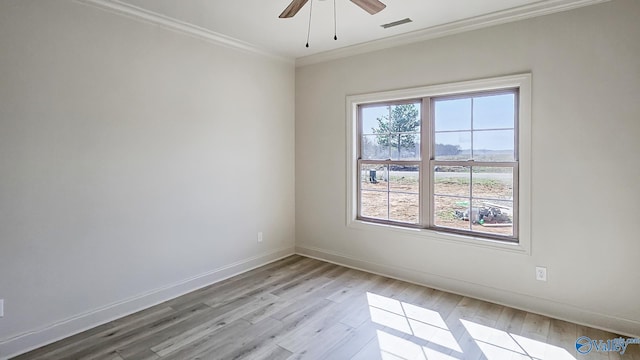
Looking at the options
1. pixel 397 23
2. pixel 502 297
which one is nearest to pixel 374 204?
pixel 502 297

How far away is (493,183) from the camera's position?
10.8 feet

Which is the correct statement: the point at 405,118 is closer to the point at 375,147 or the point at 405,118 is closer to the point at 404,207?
the point at 375,147

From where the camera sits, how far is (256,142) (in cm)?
418

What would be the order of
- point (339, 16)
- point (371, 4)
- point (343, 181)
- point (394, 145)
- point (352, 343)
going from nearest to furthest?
point (371, 4) < point (352, 343) < point (339, 16) < point (394, 145) < point (343, 181)

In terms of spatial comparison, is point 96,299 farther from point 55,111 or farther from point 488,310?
point 488,310

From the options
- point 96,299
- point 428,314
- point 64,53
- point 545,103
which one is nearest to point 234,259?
point 96,299

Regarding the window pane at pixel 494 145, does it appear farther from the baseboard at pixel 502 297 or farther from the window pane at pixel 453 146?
the baseboard at pixel 502 297

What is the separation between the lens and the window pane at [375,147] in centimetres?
403

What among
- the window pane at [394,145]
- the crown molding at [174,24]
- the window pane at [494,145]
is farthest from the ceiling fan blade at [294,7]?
the window pane at [494,145]

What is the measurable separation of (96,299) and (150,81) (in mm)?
1964

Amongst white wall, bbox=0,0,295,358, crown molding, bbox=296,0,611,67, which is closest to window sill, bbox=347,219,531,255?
white wall, bbox=0,0,295,358

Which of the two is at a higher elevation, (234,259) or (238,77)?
(238,77)

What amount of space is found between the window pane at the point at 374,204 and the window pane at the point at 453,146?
32.0 inches

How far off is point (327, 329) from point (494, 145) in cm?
233
